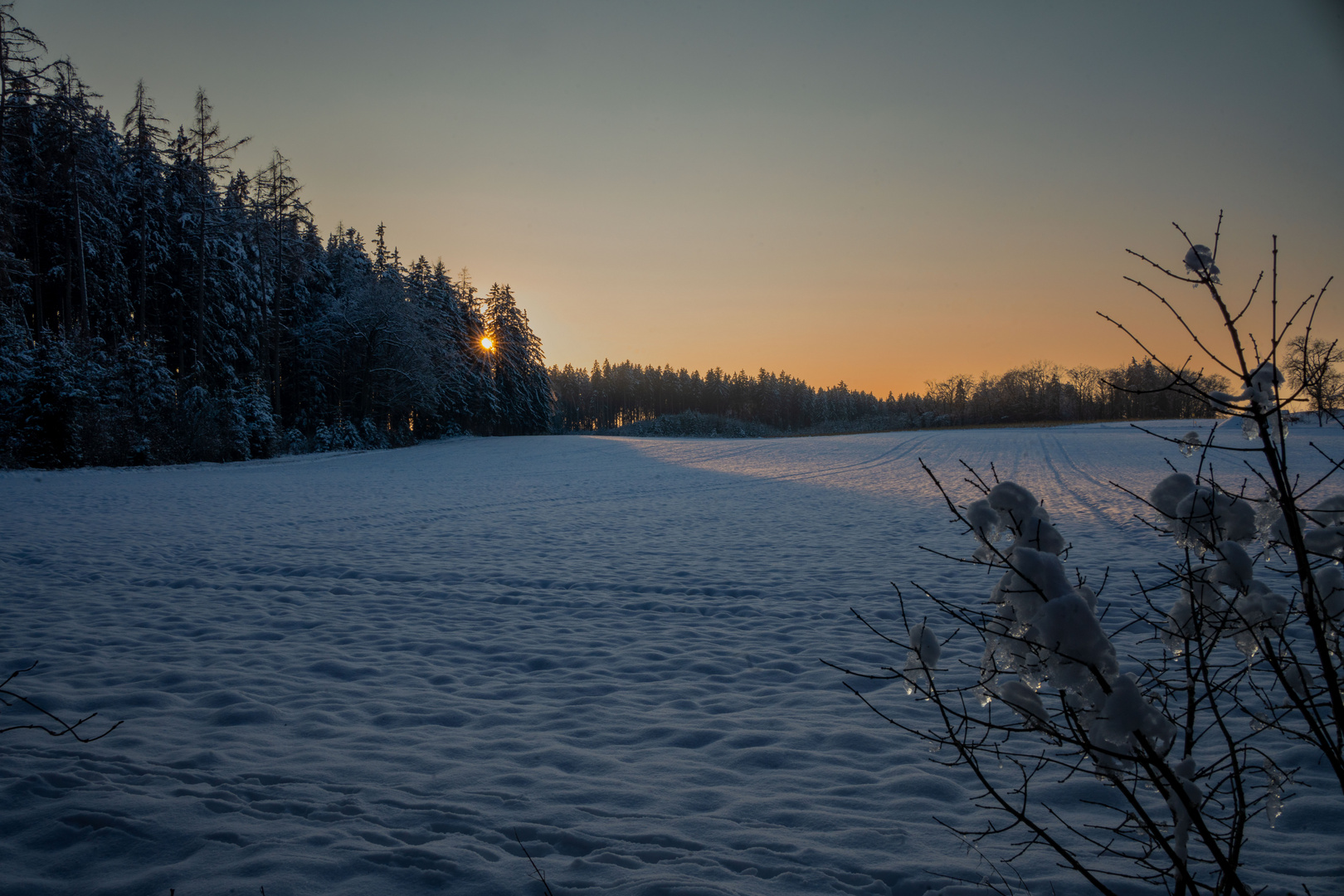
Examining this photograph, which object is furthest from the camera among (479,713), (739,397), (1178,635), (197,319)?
(739,397)

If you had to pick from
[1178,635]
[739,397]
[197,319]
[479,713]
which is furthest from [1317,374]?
[739,397]

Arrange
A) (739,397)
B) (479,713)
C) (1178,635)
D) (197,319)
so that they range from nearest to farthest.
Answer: (1178,635) < (479,713) < (197,319) < (739,397)

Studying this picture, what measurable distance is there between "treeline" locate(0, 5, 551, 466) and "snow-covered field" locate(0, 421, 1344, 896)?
11358 millimetres

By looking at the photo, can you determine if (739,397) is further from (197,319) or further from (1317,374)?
(1317,374)

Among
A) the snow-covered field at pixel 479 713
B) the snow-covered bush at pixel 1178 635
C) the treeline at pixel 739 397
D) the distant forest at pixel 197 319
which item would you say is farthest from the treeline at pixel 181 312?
the treeline at pixel 739 397

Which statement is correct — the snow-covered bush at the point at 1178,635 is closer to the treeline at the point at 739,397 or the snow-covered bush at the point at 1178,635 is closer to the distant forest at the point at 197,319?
the distant forest at the point at 197,319

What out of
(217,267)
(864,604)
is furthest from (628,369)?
(864,604)

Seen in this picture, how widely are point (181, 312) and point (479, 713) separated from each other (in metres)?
33.4

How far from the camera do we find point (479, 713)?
13.4ft

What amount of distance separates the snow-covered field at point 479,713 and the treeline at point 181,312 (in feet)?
37.3

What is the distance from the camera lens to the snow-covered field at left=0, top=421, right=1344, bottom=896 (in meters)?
2.57

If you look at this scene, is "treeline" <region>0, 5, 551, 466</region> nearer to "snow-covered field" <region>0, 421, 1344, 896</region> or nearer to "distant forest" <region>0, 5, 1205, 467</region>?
"distant forest" <region>0, 5, 1205, 467</region>

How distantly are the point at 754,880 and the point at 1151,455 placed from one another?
28.4m

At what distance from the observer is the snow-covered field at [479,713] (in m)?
2.57
